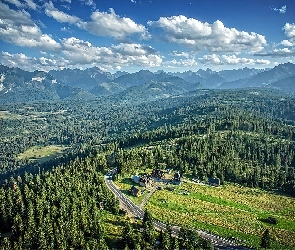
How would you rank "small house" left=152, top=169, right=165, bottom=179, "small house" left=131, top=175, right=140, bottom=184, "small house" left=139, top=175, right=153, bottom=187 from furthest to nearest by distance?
"small house" left=152, top=169, right=165, bottom=179
"small house" left=131, top=175, right=140, bottom=184
"small house" left=139, top=175, right=153, bottom=187

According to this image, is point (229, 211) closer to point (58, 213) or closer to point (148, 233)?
point (148, 233)

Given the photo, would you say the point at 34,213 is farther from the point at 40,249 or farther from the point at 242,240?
the point at 242,240

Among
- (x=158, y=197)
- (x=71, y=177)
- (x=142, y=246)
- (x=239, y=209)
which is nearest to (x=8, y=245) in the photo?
(x=142, y=246)

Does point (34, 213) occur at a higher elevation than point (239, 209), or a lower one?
higher

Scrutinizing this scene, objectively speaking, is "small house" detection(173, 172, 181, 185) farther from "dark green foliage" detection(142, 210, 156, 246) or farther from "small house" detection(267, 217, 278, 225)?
"dark green foliage" detection(142, 210, 156, 246)

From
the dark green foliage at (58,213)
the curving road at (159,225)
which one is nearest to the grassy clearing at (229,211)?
the curving road at (159,225)

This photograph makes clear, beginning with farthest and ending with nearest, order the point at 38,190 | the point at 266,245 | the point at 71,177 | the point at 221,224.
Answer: the point at 71,177 → the point at 38,190 → the point at 221,224 → the point at 266,245

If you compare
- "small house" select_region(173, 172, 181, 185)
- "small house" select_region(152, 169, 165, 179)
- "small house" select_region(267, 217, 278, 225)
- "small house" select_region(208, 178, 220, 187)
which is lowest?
"small house" select_region(267, 217, 278, 225)

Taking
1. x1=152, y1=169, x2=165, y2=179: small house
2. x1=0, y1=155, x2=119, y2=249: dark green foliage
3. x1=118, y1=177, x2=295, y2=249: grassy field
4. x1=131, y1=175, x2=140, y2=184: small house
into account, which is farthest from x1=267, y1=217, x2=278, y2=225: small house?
x1=131, y1=175, x2=140, y2=184: small house
